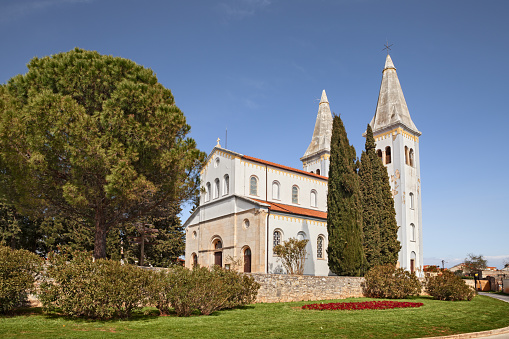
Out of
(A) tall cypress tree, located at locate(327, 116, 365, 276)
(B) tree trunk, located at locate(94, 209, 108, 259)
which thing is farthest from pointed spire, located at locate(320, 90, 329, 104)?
(B) tree trunk, located at locate(94, 209, 108, 259)

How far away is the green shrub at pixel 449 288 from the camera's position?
23172 millimetres

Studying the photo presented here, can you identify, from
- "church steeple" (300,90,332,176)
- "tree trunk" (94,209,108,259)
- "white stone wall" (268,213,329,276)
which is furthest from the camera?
"church steeple" (300,90,332,176)

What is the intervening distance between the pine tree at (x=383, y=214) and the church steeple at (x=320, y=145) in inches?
727

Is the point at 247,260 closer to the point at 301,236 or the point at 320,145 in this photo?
the point at 301,236

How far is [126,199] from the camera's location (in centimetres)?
1708

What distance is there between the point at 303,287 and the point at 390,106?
26.9 metres

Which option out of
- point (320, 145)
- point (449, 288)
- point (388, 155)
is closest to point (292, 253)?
point (449, 288)

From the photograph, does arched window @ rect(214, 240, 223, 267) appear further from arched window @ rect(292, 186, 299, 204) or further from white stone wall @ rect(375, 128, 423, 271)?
white stone wall @ rect(375, 128, 423, 271)

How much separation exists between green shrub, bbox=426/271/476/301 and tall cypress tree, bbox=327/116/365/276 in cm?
446

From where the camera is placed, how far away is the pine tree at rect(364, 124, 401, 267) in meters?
27.5

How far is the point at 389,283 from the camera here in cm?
2344

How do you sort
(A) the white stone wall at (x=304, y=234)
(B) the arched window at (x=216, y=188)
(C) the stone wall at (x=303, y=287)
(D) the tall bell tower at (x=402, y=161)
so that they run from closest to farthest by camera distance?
(C) the stone wall at (x=303, y=287)
(A) the white stone wall at (x=304, y=234)
(B) the arched window at (x=216, y=188)
(D) the tall bell tower at (x=402, y=161)

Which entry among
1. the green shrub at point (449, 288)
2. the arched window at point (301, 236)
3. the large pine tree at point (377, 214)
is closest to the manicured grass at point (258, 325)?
the green shrub at point (449, 288)

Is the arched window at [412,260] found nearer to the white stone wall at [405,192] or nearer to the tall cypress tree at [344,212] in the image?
the white stone wall at [405,192]
